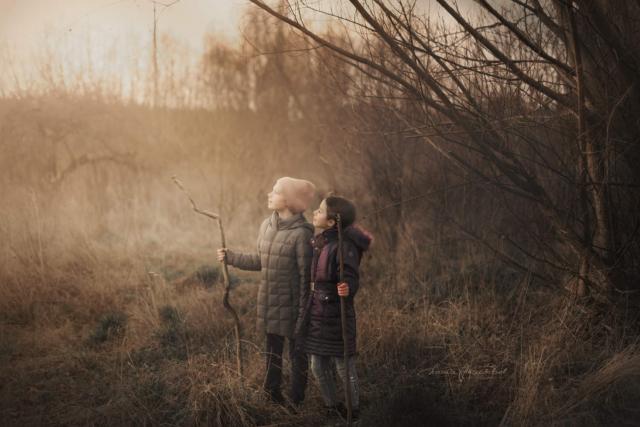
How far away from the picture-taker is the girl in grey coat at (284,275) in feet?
10.2

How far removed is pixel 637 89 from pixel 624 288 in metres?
1.38

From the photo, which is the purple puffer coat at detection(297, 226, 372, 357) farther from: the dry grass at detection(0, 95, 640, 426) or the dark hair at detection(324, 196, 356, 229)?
the dry grass at detection(0, 95, 640, 426)

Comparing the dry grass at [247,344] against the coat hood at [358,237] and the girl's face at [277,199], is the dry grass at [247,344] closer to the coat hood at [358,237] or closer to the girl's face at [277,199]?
the coat hood at [358,237]

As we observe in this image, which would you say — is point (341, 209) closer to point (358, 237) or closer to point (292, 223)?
point (358, 237)

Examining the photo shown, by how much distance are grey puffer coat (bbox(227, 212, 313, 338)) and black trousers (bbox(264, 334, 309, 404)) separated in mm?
121

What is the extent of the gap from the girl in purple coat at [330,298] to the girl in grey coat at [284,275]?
0.15m

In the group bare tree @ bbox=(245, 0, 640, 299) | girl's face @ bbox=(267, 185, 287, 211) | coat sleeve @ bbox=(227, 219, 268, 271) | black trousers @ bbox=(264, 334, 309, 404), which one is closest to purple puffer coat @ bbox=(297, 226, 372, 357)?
black trousers @ bbox=(264, 334, 309, 404)

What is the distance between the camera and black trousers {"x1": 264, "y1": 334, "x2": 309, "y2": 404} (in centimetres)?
314

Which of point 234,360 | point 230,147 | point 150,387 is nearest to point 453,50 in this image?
point 234,360

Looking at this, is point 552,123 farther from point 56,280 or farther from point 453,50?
point 56,280

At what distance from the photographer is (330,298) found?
9.49 feet

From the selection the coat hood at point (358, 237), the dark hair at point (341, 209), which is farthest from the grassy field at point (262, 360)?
the dark hair at point (341, 209)

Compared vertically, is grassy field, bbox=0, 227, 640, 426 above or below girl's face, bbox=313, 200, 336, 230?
below

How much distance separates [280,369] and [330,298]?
0.68m
